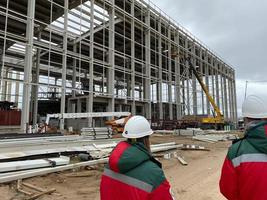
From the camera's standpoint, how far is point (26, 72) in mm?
17812

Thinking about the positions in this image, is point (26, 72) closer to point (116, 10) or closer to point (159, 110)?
point (116, 10)

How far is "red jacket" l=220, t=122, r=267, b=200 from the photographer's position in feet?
6.43

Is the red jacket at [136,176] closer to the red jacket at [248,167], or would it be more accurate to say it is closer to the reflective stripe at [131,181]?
the reflective stripe at [131,181]

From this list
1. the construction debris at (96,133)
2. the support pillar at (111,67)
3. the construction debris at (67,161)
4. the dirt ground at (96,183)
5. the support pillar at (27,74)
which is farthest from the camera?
the support pillar at (111,67)

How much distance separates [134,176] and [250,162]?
863mm

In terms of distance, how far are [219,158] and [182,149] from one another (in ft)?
8.74

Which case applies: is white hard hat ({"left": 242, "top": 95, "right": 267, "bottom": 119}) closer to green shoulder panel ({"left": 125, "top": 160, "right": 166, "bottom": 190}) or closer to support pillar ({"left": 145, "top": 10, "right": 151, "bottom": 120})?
green shoulder panel ({"left": 125, "top": 160, "right": 166, "bottom": 190})

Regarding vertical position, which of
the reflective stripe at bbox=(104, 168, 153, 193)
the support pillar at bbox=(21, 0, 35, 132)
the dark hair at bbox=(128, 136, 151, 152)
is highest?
the support pillar at bbox=(21, 0, 35, 132)

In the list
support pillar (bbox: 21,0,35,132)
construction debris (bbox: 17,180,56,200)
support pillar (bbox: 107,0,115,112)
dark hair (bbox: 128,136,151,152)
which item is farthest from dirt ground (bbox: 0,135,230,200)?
support pillar (bbox: 107,0,115,112)

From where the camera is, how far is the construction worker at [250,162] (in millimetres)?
1962

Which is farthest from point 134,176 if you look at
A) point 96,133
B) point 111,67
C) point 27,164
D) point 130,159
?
point 111,67

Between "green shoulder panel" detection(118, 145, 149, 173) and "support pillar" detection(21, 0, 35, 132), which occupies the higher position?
"support pillar" detection(21, 0, 35, 132)

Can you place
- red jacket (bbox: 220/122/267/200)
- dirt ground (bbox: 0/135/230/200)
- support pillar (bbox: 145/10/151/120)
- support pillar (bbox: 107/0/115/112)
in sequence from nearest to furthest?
red jacket (bbox: 220/122/267/200) → dirt ground (bbox: 0/135/230/200) → support pillar (bbox: 107/0/115/112) → support pillar (bbox: 145/10/151/120)

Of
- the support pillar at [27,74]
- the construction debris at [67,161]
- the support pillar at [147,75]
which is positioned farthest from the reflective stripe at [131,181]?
the support pillar at [147,75]
